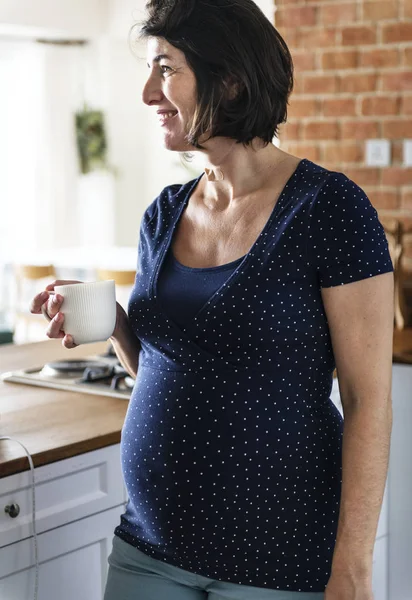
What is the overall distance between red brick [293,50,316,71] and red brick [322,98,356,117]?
155 millimetres

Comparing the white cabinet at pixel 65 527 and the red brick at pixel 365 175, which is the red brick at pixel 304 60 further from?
the white cabinet at pixel 65 527

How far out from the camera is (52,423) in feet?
6.34

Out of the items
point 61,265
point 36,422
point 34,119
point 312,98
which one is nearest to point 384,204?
point 312,98

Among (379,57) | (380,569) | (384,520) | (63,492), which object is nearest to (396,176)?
(379,57)

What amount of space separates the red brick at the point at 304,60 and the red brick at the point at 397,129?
0.40 meters

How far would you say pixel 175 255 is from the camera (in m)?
1.43

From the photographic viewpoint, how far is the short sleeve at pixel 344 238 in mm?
1244

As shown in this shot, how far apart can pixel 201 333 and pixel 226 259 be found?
112 mm

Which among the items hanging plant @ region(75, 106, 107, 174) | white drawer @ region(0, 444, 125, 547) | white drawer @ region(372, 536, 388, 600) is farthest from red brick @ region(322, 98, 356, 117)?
hanging plant @ region(75, 106, 107, 174)

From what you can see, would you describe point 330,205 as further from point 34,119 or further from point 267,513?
point 34,119

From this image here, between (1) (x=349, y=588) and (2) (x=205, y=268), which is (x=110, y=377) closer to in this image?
(2) (x=205, y=268)

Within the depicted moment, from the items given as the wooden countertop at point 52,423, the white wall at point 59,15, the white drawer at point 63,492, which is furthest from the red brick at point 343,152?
the white wall at point 59,15

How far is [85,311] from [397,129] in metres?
2.56

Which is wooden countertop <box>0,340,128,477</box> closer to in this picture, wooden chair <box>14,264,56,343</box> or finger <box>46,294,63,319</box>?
finger <box>46,294,63,319</box>
